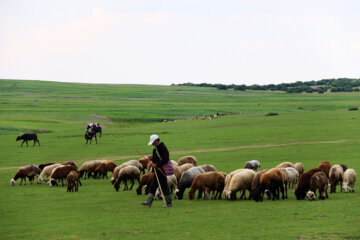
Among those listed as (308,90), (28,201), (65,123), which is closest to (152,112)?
(65,123)

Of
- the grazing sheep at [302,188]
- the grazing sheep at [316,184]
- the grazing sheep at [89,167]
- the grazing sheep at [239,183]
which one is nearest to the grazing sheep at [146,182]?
the grazing sheep at [239,183]

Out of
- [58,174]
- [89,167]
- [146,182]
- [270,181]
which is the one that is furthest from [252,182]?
[89,167]

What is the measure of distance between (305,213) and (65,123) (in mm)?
59459

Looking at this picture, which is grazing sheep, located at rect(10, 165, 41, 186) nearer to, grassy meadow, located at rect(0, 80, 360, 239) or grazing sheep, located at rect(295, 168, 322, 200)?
grassy meadow, located at rect(0, 80, 360, 239)

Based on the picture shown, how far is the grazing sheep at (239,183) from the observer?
2000 cm

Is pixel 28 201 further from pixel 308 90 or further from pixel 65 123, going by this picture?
pixel 308 90

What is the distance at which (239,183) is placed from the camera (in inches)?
792

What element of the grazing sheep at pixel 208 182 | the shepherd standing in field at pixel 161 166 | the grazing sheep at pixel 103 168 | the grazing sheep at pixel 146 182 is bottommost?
the grazing sheep at pixel 103 168

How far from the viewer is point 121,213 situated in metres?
17.5

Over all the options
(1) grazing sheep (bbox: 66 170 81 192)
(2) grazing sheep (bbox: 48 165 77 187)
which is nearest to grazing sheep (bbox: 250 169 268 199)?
(1) grazing sheep (bbox: 66 170 81 192)

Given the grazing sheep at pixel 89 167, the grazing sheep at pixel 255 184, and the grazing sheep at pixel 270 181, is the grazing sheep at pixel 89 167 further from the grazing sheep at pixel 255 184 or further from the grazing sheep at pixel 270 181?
the grazing sheep at pixel 270 181

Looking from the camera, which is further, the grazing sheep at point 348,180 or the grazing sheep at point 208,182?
the grazing sheep at point 348,180

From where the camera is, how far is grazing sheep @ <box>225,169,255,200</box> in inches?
787

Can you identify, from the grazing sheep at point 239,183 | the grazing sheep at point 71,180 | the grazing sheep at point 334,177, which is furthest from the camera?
the grazing sheep at point 71,180
